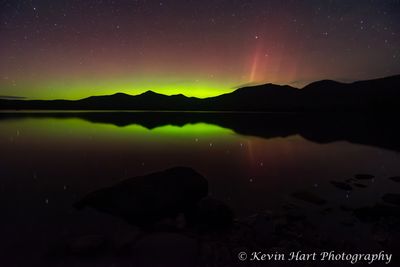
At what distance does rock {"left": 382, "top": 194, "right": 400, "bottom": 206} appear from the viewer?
10.8 metres

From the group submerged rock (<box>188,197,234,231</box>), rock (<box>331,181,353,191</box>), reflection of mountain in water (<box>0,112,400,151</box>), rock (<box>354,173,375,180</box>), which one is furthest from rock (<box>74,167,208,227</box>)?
reflection of mountain in water (<box>0,112,400,151</box>)

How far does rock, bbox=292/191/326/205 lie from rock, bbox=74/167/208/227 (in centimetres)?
454

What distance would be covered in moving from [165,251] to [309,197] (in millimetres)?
7394

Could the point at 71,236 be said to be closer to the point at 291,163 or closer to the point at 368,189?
the point at 368,189

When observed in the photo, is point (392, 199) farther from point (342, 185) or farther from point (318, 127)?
point (318, 127)

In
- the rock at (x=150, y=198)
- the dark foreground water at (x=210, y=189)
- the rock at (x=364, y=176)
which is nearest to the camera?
the dark foreground water at (x=210, y=189)

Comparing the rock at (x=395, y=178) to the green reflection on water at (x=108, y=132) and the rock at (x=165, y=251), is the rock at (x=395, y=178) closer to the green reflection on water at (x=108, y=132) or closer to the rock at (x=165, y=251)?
the rock at (x=165, y=251)

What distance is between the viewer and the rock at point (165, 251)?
22.2 feet

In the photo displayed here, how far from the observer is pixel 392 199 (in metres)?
11.0

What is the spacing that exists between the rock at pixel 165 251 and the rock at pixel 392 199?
876 centimetres

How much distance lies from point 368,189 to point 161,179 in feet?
33.6

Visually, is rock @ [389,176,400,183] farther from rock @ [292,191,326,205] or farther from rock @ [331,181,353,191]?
rock @ [292,191,326,205]

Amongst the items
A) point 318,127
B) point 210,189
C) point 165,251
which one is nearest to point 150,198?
point 165,251

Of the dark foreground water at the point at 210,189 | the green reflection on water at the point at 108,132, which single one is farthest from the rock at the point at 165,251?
the green reflection on water at the point at 108,132
